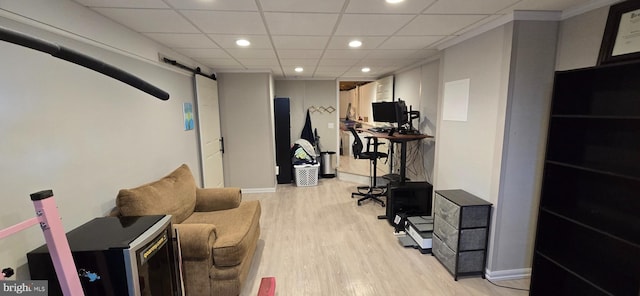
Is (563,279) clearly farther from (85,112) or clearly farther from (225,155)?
(225,155)

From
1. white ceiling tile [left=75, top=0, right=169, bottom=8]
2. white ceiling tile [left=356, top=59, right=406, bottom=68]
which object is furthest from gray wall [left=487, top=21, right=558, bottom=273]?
white ceiling tile [left=75, top=0, right=169, bottom=8]

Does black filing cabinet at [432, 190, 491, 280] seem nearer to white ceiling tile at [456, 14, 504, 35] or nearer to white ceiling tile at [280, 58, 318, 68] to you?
white ceiling tile at [456, 14, 504, 35]

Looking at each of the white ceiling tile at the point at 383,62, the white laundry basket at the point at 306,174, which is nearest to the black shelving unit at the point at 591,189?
the white ceiling tile at the point at 383,62

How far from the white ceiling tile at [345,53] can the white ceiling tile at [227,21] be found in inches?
41.5

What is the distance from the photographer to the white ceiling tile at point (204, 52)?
2.91 m

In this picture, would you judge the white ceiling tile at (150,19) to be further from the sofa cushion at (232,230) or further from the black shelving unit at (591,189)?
the black shelving unit at (591,189)

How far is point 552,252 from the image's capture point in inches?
74.9

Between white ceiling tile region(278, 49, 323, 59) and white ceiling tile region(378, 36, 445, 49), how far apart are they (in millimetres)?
783

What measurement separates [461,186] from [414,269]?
0.95 meters

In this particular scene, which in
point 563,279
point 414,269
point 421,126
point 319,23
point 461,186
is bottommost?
point 414,269

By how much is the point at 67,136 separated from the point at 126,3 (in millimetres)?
901

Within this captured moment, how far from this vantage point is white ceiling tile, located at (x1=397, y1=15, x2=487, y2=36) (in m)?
2.00

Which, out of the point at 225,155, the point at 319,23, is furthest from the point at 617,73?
the point at 225,155

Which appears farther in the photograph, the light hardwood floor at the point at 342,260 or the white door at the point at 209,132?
the white door at the point at 209,132
